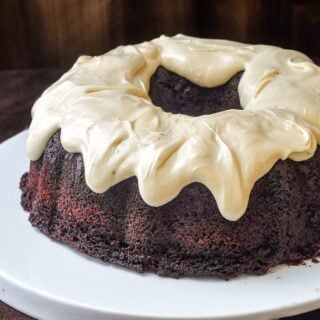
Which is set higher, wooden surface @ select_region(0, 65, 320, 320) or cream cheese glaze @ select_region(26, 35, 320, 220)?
cream cheese glaze @ select_region(26, 35, 320, 220)

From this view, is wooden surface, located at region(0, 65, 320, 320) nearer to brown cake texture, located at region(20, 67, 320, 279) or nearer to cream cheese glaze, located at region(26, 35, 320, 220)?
cream cheese glaze, located at region(26, 35, 320, 220)

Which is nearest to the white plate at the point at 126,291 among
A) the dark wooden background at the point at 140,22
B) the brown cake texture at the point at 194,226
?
the brown cake texture at the point at 194,226

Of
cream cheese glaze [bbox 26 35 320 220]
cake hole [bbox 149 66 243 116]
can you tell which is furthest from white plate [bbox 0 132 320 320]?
cake hole [bbox 149 66 243 116]

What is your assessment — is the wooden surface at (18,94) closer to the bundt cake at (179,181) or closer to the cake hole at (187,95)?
the cake hole at (187,95)

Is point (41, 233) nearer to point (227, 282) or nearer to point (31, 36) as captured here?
point (227, 282)

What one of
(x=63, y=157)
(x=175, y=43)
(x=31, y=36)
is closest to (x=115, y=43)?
(x=31, y=36)

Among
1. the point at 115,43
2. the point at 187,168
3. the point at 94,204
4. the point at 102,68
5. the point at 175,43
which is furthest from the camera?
the point at 115,43
